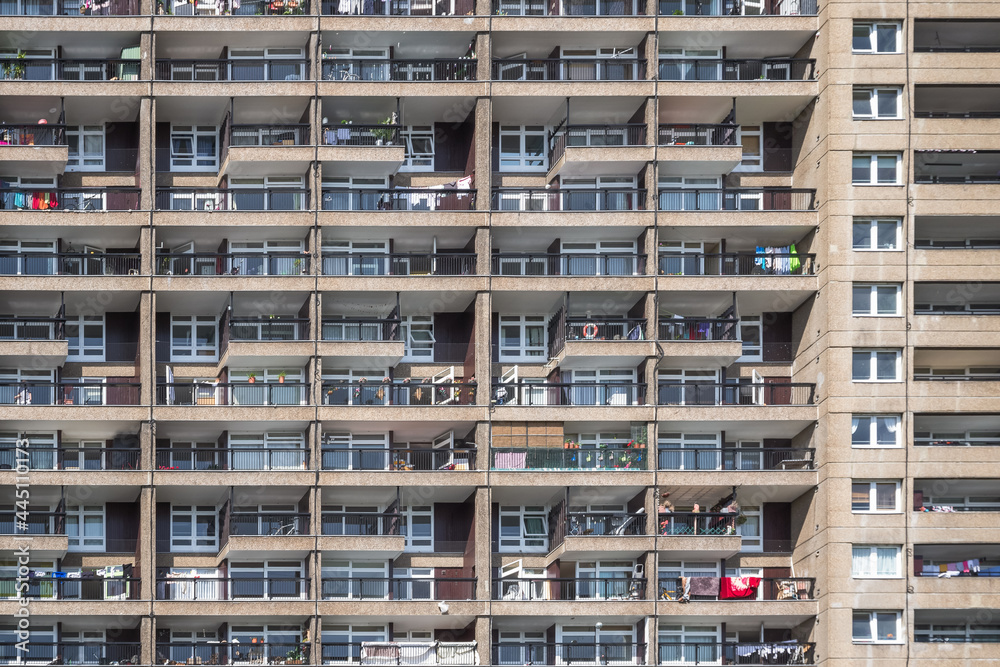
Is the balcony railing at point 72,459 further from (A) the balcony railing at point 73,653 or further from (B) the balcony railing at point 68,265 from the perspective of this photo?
(B) the balcony railing at point 68,265

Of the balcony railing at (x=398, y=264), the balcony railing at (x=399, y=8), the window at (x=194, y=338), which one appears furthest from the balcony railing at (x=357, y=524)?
the balcony railing at (x=399, y=8)

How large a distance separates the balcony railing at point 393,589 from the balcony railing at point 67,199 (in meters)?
16.2

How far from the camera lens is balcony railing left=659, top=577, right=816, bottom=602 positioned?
73.2 m

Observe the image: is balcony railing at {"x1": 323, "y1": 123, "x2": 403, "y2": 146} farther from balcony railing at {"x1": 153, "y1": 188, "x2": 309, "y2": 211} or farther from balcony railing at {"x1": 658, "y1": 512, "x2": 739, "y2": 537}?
balcony railing at {"x1": 658, "y1": 512, "x2": 739, "y2": 537}

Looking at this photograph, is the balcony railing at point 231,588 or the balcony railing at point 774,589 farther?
the balcony railing at point 774,589

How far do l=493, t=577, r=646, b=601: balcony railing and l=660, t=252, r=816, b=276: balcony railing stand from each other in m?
11.8

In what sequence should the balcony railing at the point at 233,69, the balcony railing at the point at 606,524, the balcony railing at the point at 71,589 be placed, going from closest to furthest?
the balcony railing at the point at 71,589
the balcony railing at the point at 606,524
the balcony railing at the point at 233,69

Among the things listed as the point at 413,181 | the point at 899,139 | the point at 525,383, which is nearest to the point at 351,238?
the point at 413,181

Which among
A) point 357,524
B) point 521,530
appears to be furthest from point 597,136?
point 357,524

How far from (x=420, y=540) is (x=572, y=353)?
916 centimetres

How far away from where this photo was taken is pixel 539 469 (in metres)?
73.5

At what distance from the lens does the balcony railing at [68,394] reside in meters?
74.4

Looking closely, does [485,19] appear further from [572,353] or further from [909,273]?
[909,273]

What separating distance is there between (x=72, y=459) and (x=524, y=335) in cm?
1776
